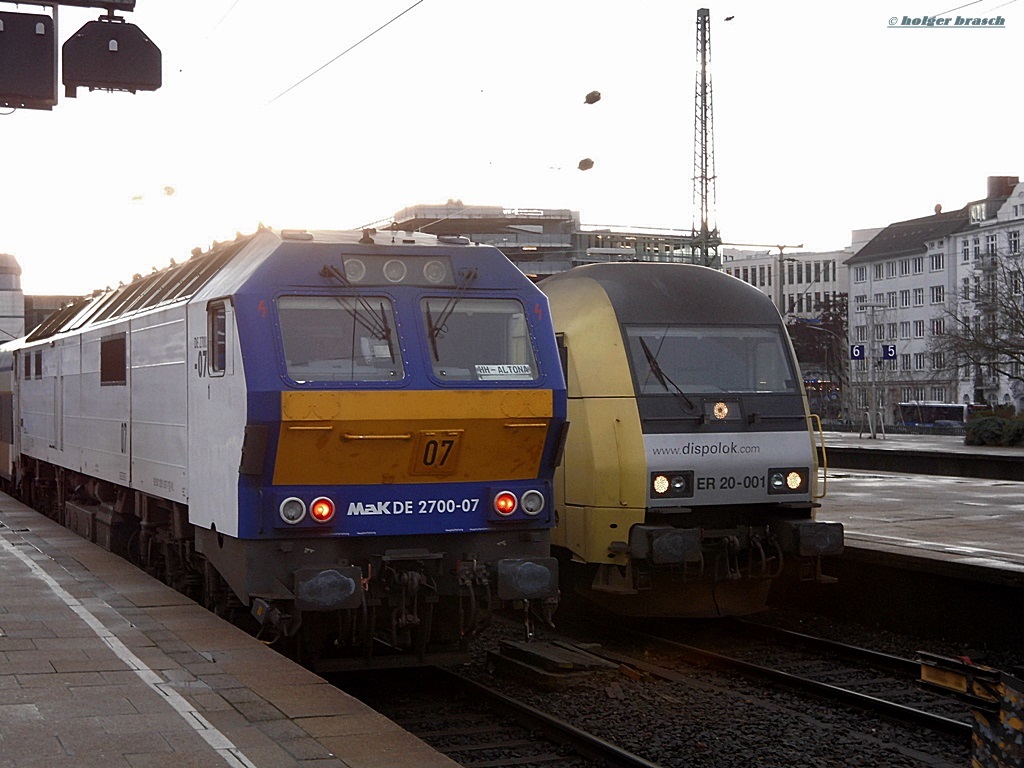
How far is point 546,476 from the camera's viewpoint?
10156 millimetres

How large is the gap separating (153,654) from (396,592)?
1.71 m

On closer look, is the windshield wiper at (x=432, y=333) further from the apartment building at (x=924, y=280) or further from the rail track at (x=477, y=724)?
the apartment building at (x=924, y=280)

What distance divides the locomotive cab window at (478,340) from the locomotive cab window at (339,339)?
309 millimetres

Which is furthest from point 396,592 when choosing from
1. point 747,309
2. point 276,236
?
point 747,309

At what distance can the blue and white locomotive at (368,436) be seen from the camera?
9.30 m

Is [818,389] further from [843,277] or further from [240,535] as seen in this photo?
[240,535]

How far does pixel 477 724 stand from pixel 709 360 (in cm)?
421

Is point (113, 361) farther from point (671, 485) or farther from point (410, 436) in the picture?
point (671, 485)

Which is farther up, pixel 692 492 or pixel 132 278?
pixel 132 278

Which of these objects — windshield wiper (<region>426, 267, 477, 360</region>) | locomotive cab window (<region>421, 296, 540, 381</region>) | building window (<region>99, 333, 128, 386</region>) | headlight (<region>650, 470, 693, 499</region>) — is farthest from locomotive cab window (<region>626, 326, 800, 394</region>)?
building window (<region>99, 333, 128, 386</region>)

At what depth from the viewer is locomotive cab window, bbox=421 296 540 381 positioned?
987 cm

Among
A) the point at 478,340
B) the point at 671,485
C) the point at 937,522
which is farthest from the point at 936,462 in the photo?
the point at 478,340

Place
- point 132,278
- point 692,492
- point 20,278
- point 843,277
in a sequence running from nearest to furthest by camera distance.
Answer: point 692,492, point 132,278, point 20,278, point 843,277

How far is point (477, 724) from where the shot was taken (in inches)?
370
